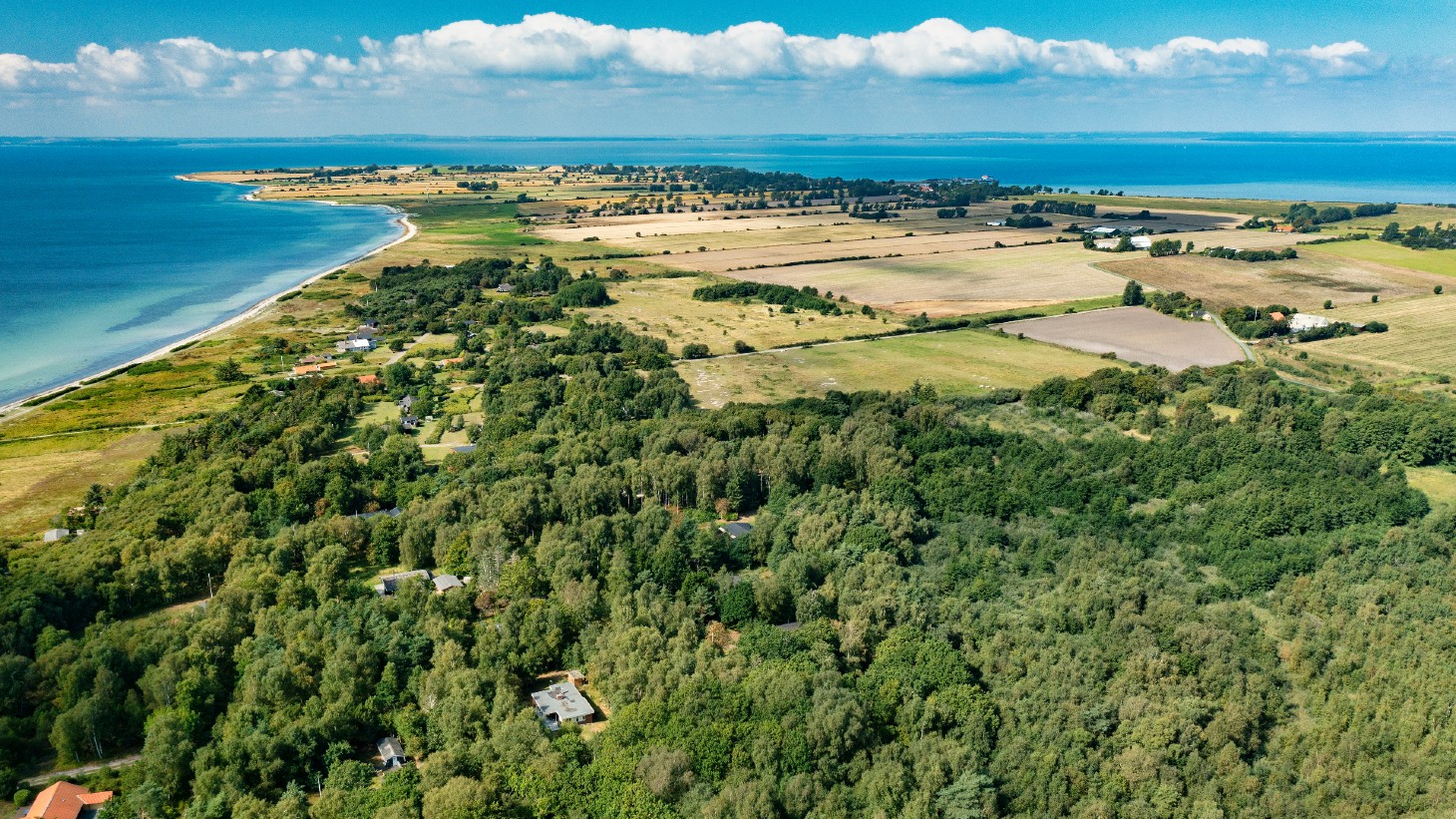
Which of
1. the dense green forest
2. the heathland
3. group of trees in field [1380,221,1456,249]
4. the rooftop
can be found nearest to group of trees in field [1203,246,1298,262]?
group of trees in field [1380,221,1456,249]

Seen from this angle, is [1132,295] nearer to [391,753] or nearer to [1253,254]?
[1253,254]

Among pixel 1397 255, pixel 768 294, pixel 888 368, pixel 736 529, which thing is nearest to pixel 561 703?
pixel 736 529

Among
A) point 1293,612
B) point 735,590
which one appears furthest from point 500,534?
point 1293,612

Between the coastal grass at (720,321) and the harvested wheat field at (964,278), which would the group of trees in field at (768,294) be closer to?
the coastal grass at (720,321)

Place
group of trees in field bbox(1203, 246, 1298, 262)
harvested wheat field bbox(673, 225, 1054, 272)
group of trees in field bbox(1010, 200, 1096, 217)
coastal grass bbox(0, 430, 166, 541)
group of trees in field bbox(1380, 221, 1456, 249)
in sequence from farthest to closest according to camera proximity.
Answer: group of trees in field bbox(1010, 200, 1096, 217) < group of trees in field bbox(1380, 221, 1456, 249) < harvested wheat field bbox(673, 225, 1054, 272) < group of trees in field bbox(1203, 246, 1298, 262) < coastal grass bbox(0, 430, 166, 541)

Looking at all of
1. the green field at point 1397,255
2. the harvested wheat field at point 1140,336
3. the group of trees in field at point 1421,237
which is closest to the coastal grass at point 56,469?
the harvested wheat field at point 1140,336

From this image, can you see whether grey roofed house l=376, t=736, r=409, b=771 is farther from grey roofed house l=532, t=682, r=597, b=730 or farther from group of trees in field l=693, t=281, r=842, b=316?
group of trees in field l=693, t=281, r=842, b=316
